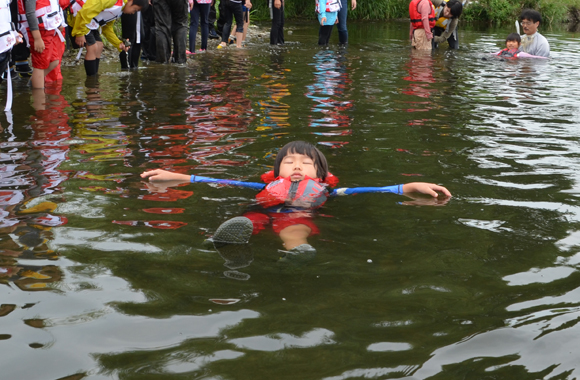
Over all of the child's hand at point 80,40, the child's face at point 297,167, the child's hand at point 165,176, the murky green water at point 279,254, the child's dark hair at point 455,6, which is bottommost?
the murky green water at point 279,254

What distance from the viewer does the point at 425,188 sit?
4.63m

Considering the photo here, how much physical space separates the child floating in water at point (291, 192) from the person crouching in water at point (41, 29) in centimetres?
399

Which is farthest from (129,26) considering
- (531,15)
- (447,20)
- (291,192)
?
(531,15)

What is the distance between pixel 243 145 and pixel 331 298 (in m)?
3.59

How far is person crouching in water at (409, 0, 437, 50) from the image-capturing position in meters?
15.1

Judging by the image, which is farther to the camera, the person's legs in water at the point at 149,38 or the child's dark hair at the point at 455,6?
the child's dark hair at the point at 455,6

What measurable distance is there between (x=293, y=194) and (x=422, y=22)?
11.8 m

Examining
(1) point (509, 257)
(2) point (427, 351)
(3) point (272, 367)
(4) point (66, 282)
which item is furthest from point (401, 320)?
(4) point (66, 282)

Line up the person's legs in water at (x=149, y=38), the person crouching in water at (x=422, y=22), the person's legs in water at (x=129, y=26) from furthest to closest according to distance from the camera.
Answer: the person crouching in water at (x=422, y=22) < the person's legs in water at (x=149, y=38) < the person's legs in water at (x=129, y=26)

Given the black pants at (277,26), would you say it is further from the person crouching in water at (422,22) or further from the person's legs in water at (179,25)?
the person's legs in water at (179,25)

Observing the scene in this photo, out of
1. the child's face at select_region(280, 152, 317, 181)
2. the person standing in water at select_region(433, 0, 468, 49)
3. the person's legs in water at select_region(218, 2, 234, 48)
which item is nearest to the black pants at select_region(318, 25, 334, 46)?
the person's legs in water at select_region(218, 2, 234, 48)

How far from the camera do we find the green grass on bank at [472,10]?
95.8 ft

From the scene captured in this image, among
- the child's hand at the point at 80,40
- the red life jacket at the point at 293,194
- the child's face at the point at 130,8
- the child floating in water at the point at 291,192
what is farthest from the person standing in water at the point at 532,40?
the red life jacket at the point at 293,194

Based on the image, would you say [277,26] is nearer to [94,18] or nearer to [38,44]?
[94,18]
